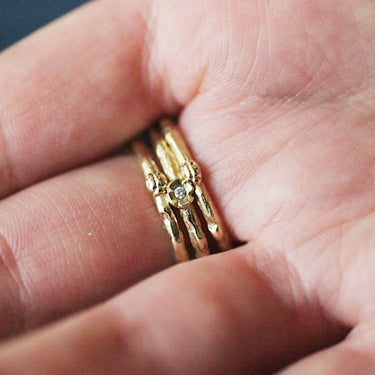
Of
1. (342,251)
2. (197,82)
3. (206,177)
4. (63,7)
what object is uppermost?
(63,7)

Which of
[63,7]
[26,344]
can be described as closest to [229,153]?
[26,344]

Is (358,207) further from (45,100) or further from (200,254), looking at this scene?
(45,100)

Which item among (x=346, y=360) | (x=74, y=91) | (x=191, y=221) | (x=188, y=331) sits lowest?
(x=346, y=360)

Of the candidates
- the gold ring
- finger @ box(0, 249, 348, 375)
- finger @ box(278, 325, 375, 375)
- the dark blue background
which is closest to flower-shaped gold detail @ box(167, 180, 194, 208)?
the gold ring

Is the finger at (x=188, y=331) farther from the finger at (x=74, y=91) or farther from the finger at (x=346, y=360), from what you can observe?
the finger at (x=74, y=91)

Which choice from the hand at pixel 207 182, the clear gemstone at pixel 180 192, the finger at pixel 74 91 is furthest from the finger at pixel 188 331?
the finger at pixel 74 91

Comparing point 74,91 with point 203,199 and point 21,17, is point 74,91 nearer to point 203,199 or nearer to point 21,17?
point 203,199

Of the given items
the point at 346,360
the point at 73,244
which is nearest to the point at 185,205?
the point at 73,244
